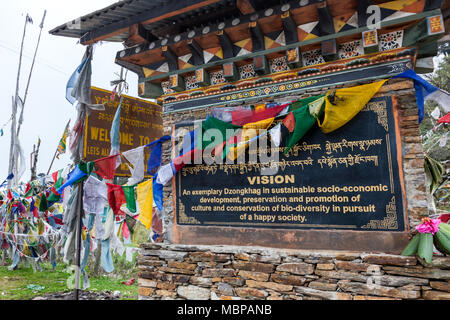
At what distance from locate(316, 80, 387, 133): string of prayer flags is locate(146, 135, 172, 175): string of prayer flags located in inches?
108

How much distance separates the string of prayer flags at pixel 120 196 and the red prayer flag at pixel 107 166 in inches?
7.9

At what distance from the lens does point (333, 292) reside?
Result: 345cm

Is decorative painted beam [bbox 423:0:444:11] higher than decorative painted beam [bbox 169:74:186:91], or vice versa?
decorative painted beam [bbox 423:0:444:11]

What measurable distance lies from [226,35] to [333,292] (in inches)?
153

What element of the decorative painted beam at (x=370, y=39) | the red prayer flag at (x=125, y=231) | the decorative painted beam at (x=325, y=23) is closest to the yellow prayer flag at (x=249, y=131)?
the decorative painted beam at (x=325, y=23)

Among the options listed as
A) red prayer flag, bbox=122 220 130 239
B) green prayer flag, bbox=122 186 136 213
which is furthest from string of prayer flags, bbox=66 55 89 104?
red prayer flag, bbox=122 220 130 239

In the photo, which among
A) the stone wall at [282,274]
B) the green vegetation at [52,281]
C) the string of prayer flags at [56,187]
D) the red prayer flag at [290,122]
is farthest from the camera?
the green vegetation at [52,281]

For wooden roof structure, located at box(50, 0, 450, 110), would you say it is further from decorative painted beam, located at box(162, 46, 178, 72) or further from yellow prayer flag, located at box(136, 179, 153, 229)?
yellow prayer flag, located at box(136, 179, 153, 229)

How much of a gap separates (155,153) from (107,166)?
838mm

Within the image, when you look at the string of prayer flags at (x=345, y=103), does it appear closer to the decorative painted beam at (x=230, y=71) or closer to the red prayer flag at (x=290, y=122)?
the red prayer flag at (x=290, y=122)

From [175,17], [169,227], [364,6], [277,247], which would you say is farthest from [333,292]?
[175,17]

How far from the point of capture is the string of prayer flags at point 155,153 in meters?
5.08

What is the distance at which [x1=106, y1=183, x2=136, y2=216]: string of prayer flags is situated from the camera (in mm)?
4836

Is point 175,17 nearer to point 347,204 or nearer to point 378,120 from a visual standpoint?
point 378,120
